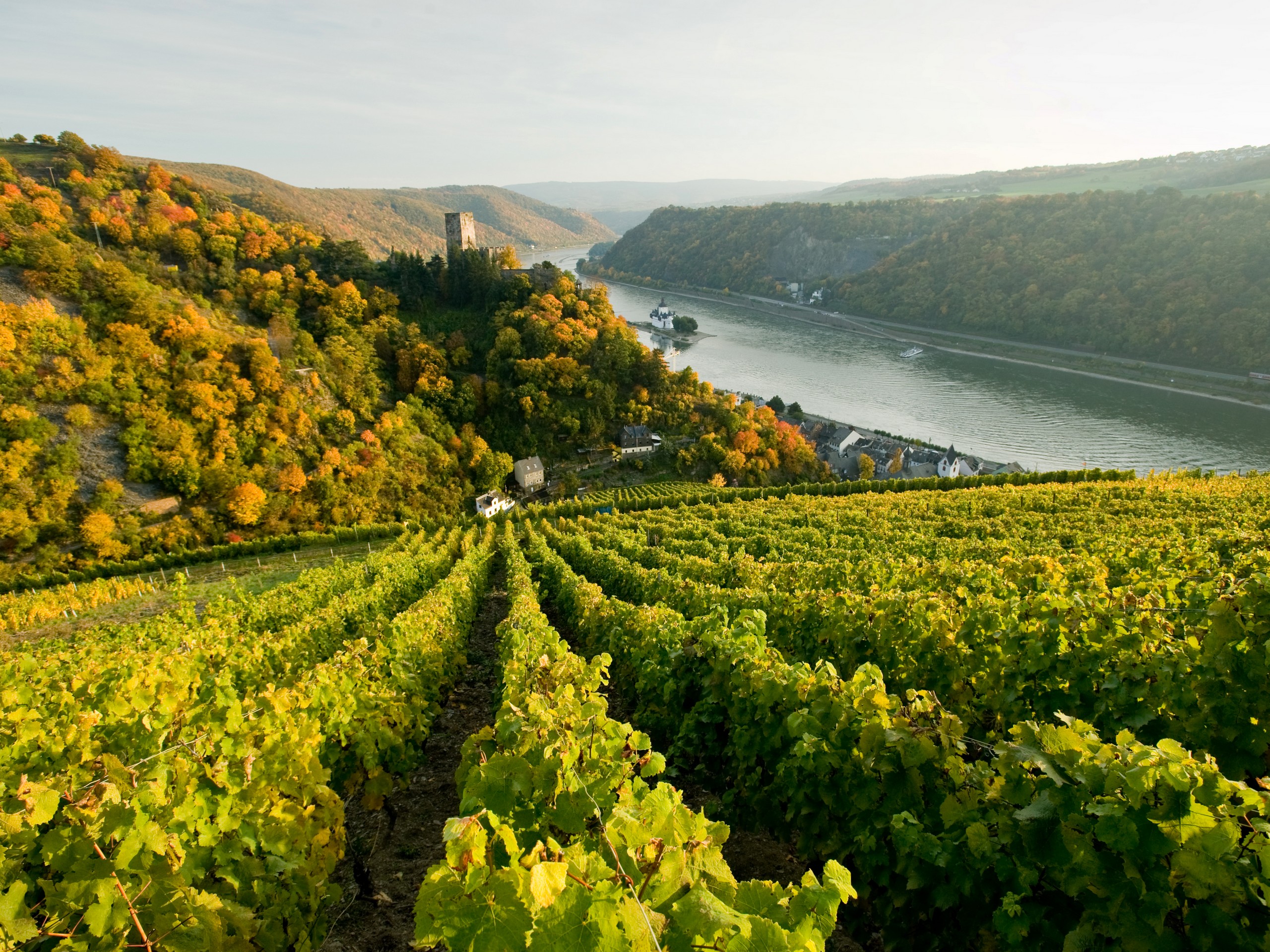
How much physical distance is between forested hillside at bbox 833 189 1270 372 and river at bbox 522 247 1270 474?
35.3 feet

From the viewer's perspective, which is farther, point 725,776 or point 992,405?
point 992,405

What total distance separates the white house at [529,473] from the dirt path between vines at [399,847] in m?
36.0

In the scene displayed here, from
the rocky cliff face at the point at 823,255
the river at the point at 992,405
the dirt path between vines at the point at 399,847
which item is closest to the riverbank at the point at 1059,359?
the river at the point at 992,405

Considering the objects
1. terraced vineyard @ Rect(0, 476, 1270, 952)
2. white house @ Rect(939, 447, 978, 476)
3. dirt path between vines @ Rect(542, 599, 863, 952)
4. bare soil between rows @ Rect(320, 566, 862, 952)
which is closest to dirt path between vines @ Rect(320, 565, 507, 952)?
bare soil between rows @ Rect(320, 566, 862, 952)

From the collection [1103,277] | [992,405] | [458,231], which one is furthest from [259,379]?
[1103,277]

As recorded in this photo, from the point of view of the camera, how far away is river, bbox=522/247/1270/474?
49875 millimetres

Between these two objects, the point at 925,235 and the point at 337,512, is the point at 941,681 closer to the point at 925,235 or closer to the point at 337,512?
the point at 337,512

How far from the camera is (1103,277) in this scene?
8275cm

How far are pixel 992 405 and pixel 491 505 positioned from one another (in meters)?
56.6

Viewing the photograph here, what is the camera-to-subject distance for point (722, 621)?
6.22 m

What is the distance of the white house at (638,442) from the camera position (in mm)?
47438

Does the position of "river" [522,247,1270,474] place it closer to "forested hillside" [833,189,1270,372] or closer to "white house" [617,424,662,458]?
"forested hillside" [833,189,1270,372]

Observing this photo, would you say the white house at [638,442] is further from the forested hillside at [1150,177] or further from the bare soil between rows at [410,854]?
the forested hillside at [1150,177]

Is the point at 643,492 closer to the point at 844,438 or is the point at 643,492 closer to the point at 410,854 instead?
the point at 844,438
